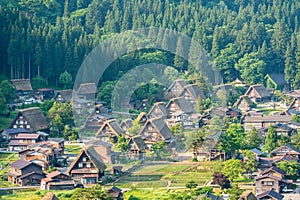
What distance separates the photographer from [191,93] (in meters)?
43.9

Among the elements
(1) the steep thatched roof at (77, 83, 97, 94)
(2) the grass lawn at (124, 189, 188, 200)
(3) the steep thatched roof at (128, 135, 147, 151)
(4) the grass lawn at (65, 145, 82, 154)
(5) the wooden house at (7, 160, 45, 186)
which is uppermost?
(1) the steep thatched roof at (77, 83, 97, 94)

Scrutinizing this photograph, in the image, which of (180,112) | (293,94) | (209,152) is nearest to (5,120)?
(180,112)

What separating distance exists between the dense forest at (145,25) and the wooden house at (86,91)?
0.92 m

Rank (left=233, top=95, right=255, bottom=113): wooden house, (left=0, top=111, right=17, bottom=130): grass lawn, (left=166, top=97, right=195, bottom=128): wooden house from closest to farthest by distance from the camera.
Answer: (left=0, top=111, right=17, bottom=130): grass lawn → (left=166, top=97, right=195, bottom=128): wooden house → (left=233, top=95, right=255, bottom=113): wooden house

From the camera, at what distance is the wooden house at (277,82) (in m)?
49.5

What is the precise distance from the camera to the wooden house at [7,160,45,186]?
99.0ft

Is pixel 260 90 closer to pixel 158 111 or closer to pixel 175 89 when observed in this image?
pixel 175 89

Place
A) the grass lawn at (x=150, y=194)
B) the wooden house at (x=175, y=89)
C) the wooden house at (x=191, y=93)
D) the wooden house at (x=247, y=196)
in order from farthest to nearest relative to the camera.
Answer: the wooden house at (x=175, y=89), the wooden house at (x=191, y=93), the grass lawn at (x=150, y=194), the wooden house at (x=247, y=196)

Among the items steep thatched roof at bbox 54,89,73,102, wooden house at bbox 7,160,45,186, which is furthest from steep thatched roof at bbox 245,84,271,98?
wooden house at bbox 7,160,45,186

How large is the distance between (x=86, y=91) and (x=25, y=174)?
47.4ft

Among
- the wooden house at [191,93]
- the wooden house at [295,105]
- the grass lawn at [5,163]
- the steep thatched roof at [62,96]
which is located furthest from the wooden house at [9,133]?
the wooden house at [295,105]

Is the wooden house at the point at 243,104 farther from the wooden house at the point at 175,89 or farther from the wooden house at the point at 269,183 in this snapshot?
the wooden house at the point at 269,183

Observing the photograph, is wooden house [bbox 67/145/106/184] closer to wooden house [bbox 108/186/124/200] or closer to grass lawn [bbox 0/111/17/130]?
wooden house [bbox 108/186/124/200]

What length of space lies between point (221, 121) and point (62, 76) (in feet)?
35.1
